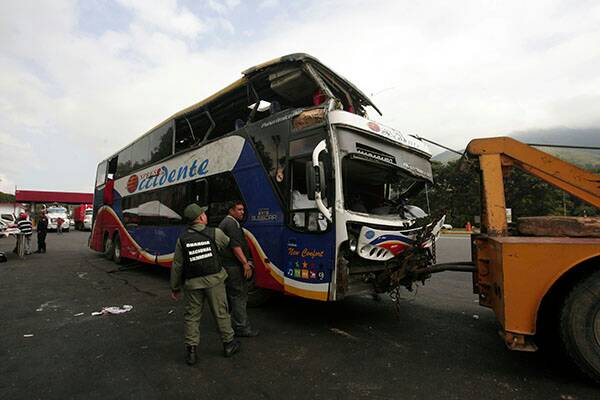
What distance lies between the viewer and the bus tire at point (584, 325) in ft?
9.07

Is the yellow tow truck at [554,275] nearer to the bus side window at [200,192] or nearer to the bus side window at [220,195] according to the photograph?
the bus side window at [220,195]

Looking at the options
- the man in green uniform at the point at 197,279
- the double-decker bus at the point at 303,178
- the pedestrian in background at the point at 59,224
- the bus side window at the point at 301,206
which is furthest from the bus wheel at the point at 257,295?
the pedestrian in background at the point at 59,224

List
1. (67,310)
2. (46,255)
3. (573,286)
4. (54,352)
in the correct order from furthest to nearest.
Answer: (46,255)
(67,310)
(54,352)
(573,286)

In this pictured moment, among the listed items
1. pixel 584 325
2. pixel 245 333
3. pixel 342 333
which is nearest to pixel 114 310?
pixel 245 333

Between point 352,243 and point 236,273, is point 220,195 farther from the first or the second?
point 352,243

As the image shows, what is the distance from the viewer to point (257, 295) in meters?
5.33

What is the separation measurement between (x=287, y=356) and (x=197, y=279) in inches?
51.1

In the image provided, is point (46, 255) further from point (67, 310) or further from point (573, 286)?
point (573, 286)

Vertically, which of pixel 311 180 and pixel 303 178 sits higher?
pixel 303 178

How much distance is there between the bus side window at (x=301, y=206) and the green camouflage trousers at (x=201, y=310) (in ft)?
4.34

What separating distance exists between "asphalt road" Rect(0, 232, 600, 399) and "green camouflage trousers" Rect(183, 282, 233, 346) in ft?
0.93

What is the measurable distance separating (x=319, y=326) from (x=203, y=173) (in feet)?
11.7

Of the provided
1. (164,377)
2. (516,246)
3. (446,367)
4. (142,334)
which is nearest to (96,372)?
(164,377)

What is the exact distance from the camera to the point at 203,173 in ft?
20.5
